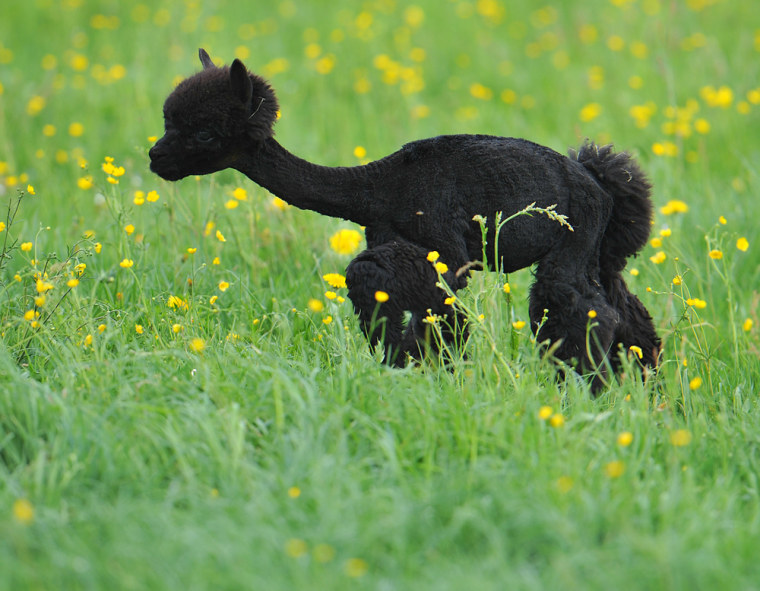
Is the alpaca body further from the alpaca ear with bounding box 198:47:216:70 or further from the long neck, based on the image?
the alpaca ear with bounding box 198:47:216:70

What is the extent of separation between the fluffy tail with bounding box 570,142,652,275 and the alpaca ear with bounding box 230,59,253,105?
144cm

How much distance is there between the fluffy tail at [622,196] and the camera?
379 centimetres

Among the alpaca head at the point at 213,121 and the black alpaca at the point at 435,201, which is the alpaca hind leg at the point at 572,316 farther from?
the alpaca head at the point at 213,121

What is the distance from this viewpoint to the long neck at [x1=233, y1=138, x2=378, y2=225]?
140 inches

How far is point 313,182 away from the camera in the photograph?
3594mm

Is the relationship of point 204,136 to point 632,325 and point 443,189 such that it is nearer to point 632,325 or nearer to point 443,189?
point 443,189

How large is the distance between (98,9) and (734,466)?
9.04m

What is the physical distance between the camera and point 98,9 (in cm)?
1000

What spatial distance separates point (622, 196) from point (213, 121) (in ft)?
5.65

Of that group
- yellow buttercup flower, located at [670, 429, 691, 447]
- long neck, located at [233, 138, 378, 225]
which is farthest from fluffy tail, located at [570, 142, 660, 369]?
long neck, located at [233, 138, 378, 225]

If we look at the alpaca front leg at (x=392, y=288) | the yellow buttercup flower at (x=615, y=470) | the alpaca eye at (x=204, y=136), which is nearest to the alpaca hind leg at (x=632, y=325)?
the alpaca front leg at (x=392, y=288)

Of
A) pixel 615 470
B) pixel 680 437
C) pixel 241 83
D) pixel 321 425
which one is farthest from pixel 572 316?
pixel 241 83

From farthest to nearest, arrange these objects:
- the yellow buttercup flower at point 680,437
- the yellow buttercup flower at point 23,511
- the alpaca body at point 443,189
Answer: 1. the alpaca body at point 443,189
2. the yellow buttercup flower at point 680,437
3. the yellow buttercup flower at point 23,511

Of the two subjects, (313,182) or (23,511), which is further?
(313,182)
